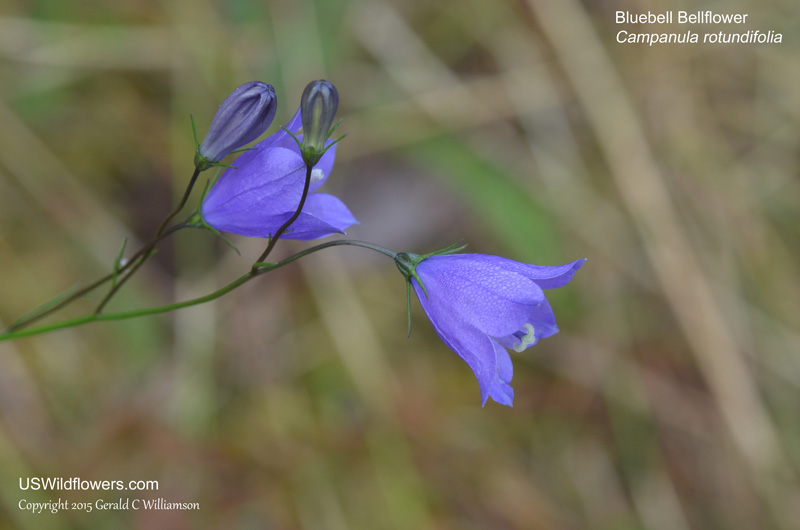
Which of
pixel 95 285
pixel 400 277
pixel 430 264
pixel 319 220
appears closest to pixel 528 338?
pixel 430 264

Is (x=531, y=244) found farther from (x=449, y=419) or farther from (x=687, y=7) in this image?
(x=687, y=7)

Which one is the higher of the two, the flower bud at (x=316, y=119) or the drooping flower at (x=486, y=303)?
the flower bud at (x=316, y=119)

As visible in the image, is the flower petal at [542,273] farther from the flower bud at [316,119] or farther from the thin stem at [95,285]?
the thin stem at [95,285]

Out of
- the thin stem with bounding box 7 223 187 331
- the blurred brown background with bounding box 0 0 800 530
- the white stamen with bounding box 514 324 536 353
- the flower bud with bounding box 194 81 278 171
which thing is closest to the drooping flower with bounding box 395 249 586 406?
the white stamen with bounding box 514 324 536 353

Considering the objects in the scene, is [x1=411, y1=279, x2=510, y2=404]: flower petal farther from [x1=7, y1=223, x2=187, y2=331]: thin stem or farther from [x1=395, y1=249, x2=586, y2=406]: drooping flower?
[x1=7, y1=223, x2=187, y2=331]: thin stem

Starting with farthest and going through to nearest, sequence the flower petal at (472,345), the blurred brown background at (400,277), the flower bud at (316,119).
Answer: the blurred brown background at (400,277)
the flower petal at (472,345)
the flower bud at (316,119)

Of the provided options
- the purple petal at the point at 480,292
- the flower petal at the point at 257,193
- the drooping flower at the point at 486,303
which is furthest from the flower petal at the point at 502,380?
the flower petal at the point at 257,193

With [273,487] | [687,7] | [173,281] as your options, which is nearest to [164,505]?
[273,487]

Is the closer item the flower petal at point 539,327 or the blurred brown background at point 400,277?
the flower petal at point 539,327
